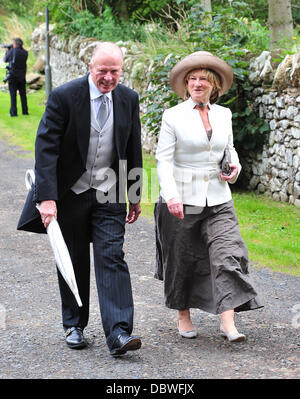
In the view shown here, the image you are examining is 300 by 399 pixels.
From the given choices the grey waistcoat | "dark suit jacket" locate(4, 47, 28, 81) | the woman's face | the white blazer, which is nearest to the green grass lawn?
the white blazer

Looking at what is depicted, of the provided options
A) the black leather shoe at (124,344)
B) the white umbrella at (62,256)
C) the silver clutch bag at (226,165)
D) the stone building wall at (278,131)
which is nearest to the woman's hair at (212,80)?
the silver clutch bag at (226,165)

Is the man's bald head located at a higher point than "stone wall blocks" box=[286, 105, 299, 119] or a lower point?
higher

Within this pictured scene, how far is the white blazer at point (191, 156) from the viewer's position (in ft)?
15.0

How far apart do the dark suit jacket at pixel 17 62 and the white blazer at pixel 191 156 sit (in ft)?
51.4

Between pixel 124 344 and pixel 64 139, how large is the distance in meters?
1.33

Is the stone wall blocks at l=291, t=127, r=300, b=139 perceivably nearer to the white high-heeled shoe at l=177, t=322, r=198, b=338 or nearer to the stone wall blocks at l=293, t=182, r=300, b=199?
the stone wall blocks at l=293, t=182, r=300, b=199

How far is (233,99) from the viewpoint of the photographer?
10359 mm

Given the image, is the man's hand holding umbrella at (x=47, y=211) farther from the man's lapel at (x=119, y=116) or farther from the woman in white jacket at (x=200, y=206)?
the woman in white jacket at (x=200, y=206)

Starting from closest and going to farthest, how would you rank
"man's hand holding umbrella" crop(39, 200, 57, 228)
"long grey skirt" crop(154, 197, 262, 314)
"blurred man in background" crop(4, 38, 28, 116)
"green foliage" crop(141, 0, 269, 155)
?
"man's hand holding umbrella" crop(39, 200, 57, 228)
"long grey skirt" crop(154, 197, 262, 314)
"green foliage" crop(141, 0, 269, 155)
"blurred man in background" crop(4, 38, 28, 116)

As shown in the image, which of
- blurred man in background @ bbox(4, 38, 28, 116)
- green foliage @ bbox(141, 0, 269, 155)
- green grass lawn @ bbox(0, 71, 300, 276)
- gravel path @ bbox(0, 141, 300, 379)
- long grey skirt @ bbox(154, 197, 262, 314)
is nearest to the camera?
gravel path @ bbox(0, 141, 300, 379)

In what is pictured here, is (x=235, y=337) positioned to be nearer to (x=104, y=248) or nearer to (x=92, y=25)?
(x=104, y=248)

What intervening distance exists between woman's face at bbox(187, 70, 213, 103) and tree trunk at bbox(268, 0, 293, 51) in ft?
26.5

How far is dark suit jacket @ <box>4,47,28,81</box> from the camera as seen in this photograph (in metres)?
19.6

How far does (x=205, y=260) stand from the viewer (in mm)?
4719
